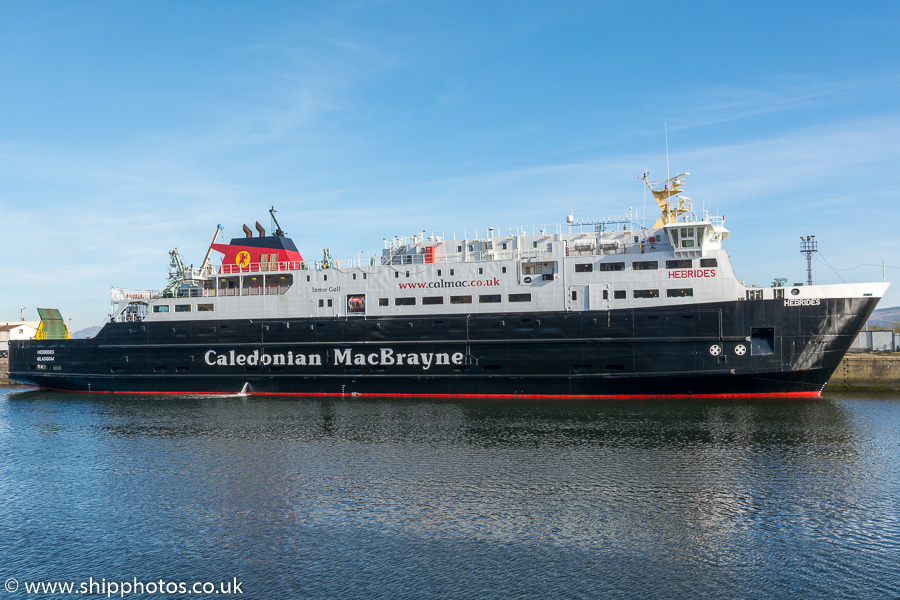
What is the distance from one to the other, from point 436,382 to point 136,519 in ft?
62.5

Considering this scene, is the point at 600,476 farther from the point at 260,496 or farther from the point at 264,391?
the point at 264,391

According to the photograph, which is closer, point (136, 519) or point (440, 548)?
point (440, 548)

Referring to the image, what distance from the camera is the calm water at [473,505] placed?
40.8 ft

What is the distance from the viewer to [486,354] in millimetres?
32688

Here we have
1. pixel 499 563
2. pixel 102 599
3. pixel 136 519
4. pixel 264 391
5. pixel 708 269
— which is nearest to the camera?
pixel 102 599

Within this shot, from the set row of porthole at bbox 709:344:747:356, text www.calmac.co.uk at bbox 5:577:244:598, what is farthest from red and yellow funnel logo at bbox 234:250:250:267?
text www.calmac.co.uk at bbox 5:577:244:598

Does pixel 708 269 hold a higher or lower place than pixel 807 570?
higher

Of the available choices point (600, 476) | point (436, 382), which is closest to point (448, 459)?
point (600, 476)

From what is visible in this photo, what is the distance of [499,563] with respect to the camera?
1294cm

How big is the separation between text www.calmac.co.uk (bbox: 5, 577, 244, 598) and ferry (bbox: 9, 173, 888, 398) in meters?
21.4

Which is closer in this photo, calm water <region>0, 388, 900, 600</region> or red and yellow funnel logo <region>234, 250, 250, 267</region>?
calm water <region>0, 388, 900, 600</region>

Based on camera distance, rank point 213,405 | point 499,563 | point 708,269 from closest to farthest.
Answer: point 499,563 < point 708,269 < point 213,405

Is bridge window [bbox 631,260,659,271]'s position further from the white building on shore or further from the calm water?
the white building on shore

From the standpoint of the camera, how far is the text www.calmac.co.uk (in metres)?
12.2
